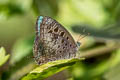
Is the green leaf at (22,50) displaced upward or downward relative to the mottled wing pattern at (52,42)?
upward

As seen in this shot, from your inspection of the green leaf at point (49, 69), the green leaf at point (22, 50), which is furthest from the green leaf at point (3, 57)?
the green leaf at point (22, 50)

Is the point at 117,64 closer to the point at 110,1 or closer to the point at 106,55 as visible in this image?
the point at 106,55

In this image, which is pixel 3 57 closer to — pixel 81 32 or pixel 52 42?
pixel 52 42

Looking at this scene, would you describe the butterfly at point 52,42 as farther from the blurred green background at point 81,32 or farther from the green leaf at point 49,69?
the green leaf at point 49,69

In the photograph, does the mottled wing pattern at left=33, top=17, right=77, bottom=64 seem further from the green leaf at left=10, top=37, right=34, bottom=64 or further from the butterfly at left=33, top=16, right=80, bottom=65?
the green leaf at left=10, top=37, right=34, bottom=64

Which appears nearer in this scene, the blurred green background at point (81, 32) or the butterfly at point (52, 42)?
the butterfly at point (52, 42)

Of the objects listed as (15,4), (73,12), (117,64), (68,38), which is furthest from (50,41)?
(73,12)
